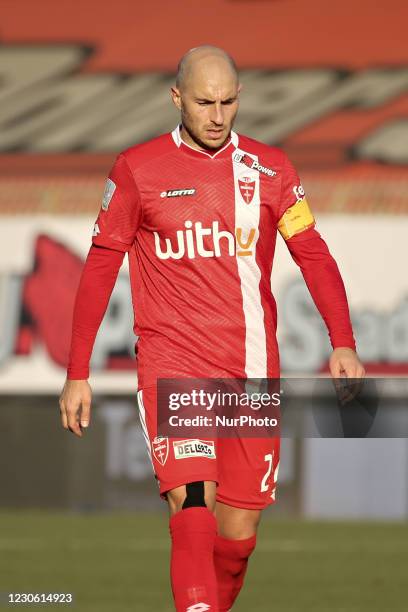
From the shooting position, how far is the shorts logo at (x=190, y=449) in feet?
17.4

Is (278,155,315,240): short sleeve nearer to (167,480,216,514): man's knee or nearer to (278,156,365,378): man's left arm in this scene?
(278,156,365,378): man's left arm

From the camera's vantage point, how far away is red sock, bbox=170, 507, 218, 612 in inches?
199

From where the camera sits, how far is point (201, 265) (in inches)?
215

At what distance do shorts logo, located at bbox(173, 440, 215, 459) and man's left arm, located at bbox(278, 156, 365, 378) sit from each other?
583 mm

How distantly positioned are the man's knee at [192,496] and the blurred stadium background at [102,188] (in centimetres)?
828

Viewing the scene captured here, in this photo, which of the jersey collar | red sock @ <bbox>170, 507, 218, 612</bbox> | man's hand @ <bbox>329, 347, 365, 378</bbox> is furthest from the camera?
the jersey collar

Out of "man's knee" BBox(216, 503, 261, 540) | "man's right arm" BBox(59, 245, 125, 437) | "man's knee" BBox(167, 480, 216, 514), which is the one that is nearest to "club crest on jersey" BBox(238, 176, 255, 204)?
"man's right arm" BBox(59, 245, 125, 437)

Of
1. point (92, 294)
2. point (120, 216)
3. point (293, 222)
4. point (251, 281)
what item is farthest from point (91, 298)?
point (293, 222)

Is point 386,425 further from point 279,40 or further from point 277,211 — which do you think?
point 277,211

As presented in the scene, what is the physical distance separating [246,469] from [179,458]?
42 centimetres

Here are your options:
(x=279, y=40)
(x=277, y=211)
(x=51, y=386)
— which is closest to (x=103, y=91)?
(x=279, y=40)

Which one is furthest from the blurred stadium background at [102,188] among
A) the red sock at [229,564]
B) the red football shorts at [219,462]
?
the red football shorts at [219,462]

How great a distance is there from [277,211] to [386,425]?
8.76 m

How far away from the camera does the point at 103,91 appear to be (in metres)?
14.5
